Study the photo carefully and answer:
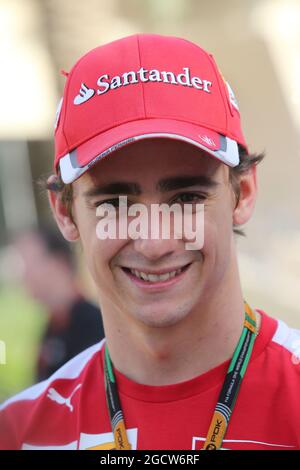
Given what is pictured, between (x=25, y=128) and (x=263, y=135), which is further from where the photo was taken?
(x=25, y=128)

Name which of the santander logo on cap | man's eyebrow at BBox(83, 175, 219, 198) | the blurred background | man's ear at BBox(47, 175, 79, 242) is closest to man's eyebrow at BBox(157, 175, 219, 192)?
man's eyebrow at BBox(83, 175, 219, 198)

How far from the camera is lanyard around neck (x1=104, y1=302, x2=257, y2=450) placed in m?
1.57

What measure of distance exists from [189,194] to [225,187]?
0.12m

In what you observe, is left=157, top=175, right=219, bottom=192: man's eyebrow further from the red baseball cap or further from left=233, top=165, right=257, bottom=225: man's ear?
left=233, top=165, right=257, bottom=225: man's ear

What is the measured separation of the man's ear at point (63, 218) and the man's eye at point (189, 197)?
361 millimetres

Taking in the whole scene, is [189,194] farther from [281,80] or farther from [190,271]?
[281,80]

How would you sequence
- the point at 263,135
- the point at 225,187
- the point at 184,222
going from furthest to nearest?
the point at 263,135 < the point at 225,187 < the point at 184,222

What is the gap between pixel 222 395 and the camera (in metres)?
1.61

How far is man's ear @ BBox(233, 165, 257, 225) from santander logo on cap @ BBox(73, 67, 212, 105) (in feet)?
0.88

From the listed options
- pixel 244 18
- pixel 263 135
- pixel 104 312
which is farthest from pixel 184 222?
pixel 244 18

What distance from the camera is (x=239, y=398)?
63.6 inches

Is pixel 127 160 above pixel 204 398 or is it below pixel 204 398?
above

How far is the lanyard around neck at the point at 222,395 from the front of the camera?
1.57m

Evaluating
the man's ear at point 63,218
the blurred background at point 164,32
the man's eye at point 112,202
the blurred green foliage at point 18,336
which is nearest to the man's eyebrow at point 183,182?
the man's eye at point 112,202
